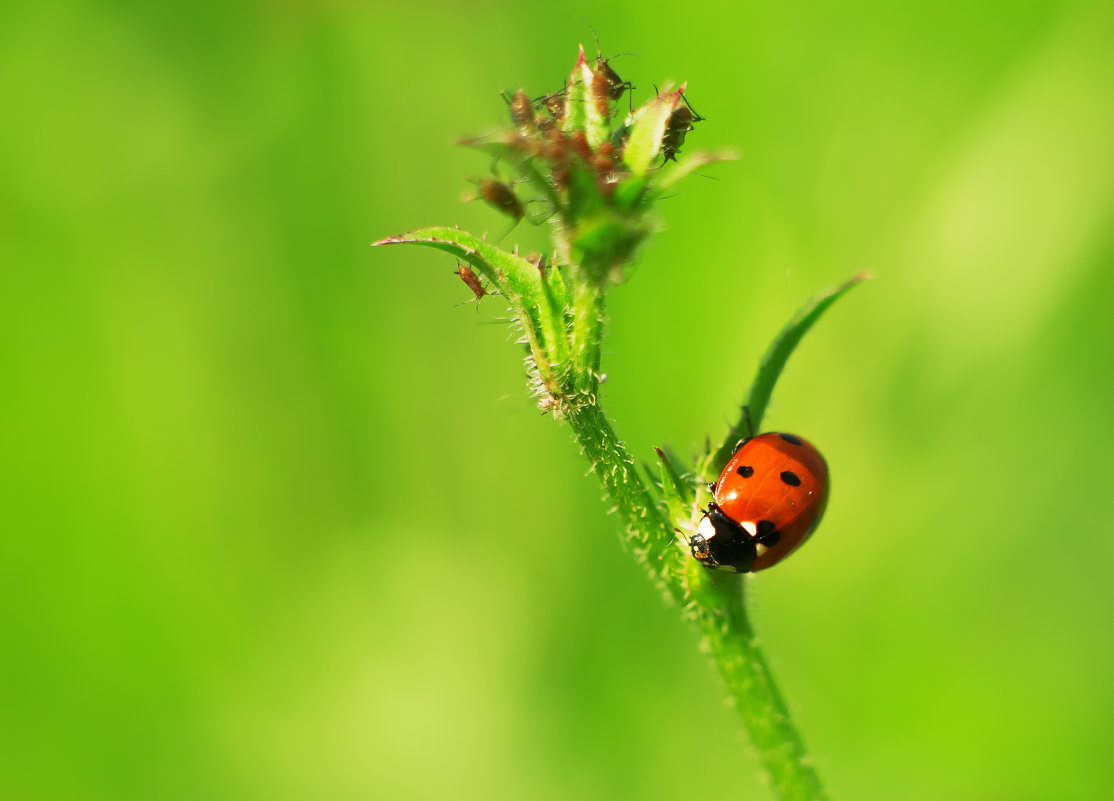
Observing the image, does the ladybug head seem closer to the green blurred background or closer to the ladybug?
the ladybug

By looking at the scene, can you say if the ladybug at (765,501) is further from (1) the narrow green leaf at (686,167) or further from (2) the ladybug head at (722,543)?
(1) the narrow green leaf at (686,167)

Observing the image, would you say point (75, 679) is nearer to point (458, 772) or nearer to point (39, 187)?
point (458, 772)

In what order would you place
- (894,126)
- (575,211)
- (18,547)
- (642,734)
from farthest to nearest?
1. (894,126)
2. (18,547)
3. (642,734)
4. (575,211)

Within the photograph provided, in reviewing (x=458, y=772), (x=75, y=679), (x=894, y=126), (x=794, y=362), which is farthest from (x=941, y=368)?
(x=75, y=679)

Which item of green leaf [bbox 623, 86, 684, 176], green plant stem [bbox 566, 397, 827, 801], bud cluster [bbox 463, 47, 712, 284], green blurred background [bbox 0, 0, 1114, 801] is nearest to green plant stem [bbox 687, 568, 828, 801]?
green plant stem [bbox 566, 397, 827, 801]

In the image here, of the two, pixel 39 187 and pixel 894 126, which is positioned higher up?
pixel 39 187
